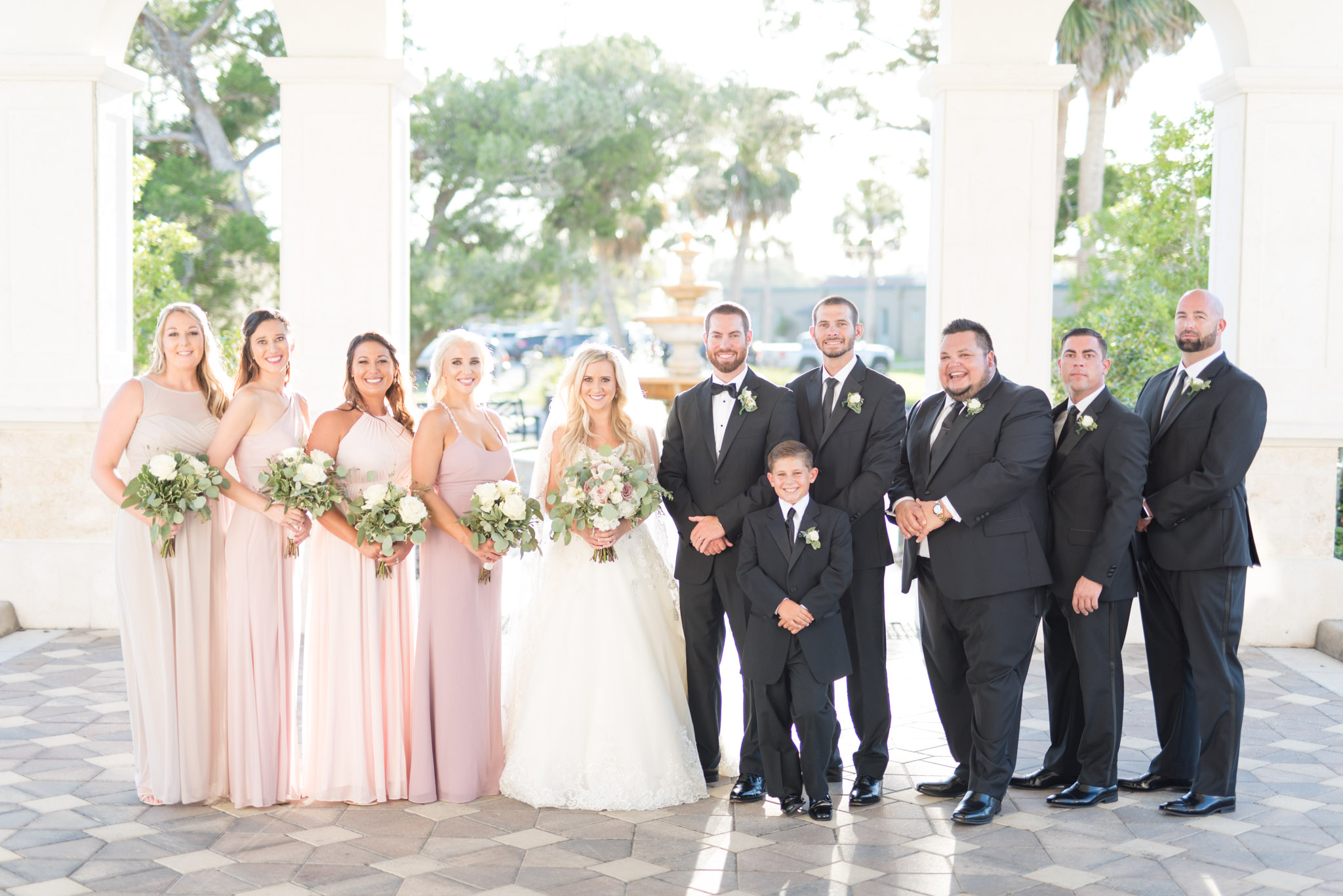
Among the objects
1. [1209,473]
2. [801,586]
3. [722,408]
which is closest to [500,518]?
[722,408]

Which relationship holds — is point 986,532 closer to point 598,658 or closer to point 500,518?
point 598,658

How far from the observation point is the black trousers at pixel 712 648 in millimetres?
5027

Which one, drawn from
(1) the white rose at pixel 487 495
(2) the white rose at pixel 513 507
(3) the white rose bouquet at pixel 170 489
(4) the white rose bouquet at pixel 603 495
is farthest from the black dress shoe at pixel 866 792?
(3) the white rose bouquet at pixel 170 489

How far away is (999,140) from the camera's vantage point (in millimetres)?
7461

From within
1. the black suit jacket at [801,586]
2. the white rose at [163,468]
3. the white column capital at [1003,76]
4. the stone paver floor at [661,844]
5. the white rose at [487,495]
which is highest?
the white column capital at [1003,76]

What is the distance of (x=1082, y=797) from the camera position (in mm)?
4930

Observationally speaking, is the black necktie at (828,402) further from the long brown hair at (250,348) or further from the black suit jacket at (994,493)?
the long brown hair at (250,348)

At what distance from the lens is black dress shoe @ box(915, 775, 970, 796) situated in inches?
199

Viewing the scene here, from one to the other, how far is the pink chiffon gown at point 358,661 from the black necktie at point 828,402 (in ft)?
5.55

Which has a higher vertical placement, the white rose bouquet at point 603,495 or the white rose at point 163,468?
the white rose at point 163,468

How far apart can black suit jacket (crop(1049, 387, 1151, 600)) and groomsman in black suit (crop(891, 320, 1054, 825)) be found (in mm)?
86

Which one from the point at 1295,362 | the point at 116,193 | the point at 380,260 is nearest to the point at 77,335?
the point at 116,193

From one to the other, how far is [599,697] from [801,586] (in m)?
0.93

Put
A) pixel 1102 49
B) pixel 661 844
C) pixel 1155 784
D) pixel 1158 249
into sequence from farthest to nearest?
1. pixel 1102 49
2. pixel 1158 249
3. pixel 1155 784
4. pixel 661 844
